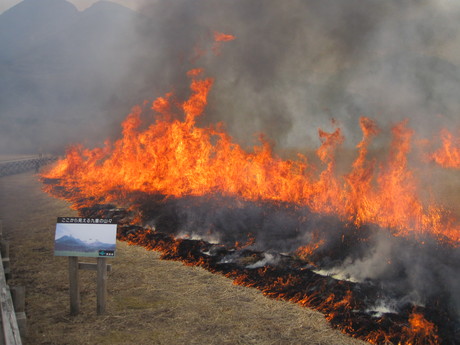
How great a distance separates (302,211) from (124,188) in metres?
11.1

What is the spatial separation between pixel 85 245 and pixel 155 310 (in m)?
2.02

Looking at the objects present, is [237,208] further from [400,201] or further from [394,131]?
[394,131]

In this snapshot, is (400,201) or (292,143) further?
(292,143)

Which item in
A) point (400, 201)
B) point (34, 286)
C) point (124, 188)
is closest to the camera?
point (34, 286)

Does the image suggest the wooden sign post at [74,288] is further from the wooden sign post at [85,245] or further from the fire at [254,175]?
the fire at [254,175]

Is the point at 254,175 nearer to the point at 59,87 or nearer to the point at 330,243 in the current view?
the point at 330,243

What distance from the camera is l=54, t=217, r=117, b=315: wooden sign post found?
680cm

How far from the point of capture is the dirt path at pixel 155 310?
247 inches

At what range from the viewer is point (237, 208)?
536 inches

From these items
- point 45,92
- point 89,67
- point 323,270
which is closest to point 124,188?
point 323,270

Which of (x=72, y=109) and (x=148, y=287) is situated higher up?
(x=72, y=109)

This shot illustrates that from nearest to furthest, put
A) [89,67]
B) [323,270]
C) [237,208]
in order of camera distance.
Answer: [323,270] < [237,208] < [89,67]

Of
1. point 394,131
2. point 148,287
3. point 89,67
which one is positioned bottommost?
point 148,287

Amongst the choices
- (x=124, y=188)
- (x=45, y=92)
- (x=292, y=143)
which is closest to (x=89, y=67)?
(x=45, y=92)
